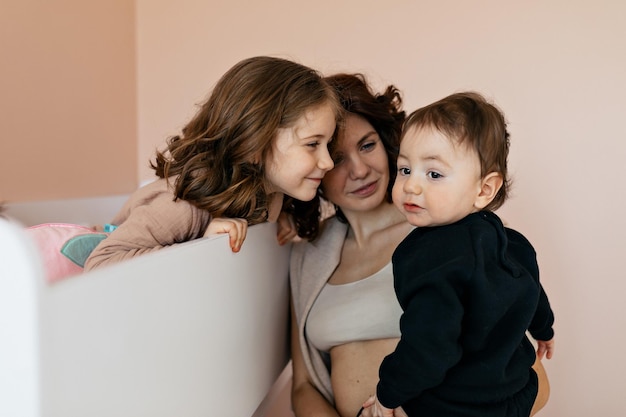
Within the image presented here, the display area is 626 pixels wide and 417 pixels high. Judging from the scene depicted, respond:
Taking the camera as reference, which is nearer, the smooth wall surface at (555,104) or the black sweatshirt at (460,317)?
the black sweatshirt at (460,317)

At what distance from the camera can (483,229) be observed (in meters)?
0.89

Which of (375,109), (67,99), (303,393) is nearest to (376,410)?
(303,393)

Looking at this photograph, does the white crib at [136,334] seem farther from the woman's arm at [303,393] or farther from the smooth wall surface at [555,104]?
the smooth wall surface at [555,104]

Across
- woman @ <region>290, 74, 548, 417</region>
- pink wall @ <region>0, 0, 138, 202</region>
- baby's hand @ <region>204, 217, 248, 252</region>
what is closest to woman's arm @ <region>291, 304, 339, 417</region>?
woman @ <region>290, 74, 548, 417</region>

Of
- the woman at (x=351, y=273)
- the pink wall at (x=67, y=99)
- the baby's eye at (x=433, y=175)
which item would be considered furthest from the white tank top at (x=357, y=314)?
the pink wall at (x=67, y=99)

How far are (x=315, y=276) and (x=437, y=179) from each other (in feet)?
1.71

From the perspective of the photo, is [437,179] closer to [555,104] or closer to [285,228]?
[285,228]

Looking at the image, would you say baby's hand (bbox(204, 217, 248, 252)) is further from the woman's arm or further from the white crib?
the woman's arm

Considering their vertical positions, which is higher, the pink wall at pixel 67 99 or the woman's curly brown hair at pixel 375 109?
the woman's curly brown hair at pixel 375 109

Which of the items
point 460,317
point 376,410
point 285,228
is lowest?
point 376,410

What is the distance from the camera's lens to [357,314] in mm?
1194

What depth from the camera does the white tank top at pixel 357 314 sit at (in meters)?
1.17

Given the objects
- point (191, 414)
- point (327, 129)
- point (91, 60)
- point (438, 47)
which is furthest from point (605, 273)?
point (91, 60)

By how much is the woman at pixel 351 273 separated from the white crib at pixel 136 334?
21cm
